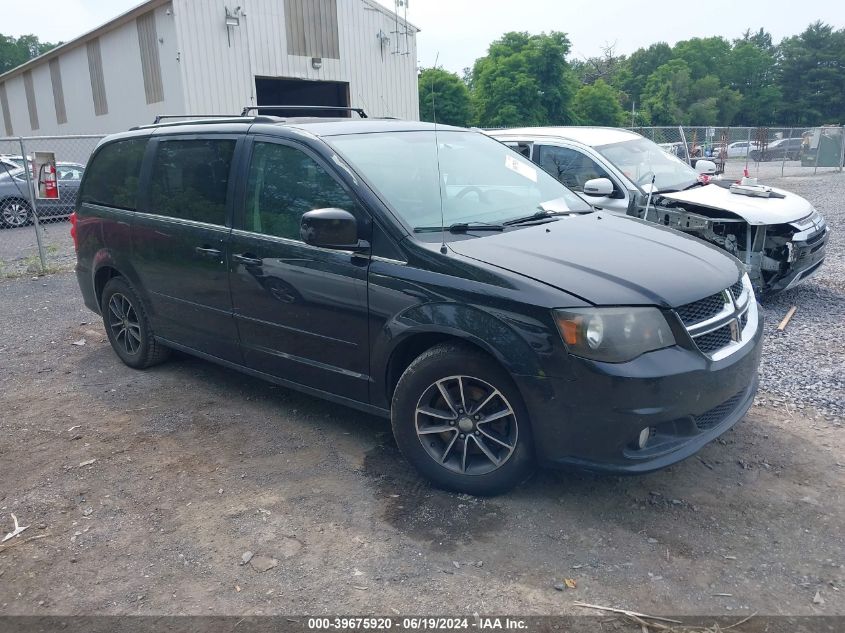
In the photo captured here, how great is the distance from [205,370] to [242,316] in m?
1.46

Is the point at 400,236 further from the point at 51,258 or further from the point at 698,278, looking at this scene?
the point at 51,258

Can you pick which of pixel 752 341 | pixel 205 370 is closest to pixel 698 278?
pixel 752 341

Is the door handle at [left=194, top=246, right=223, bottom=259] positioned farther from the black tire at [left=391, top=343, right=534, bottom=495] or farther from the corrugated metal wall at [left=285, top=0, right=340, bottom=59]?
the corrugated metal wall at [left=285, top=0, right=340, bottom=59]

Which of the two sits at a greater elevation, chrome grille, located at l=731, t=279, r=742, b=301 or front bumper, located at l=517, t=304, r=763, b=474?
chrome grille, located at l=731, t=279, r=742, b=301

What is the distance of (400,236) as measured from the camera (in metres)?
3.66

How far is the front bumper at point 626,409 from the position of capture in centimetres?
306

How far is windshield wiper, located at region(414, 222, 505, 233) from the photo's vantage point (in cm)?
373

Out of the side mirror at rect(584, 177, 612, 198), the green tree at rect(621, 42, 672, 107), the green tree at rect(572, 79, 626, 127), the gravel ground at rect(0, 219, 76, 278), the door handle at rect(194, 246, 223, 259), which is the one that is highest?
the green tree at rect(621, 42, 672, 107)

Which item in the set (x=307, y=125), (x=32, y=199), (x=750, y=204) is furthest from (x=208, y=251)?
(x=32, y=199)

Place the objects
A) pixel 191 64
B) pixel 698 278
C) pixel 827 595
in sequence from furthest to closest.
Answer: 1. pixel 191 64
2. pixel 698 278
3. pixel 827 595

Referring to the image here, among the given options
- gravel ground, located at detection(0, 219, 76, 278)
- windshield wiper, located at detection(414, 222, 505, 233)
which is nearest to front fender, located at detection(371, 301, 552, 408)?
windshield wiper, located at detection(414, 222, 505, 233)

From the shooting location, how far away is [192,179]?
4.77 m

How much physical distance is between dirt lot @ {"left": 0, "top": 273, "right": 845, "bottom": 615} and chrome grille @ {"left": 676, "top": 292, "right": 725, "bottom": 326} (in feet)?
3.05

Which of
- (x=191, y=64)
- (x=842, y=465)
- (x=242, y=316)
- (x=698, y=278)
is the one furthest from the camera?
(x=191, y=64)
